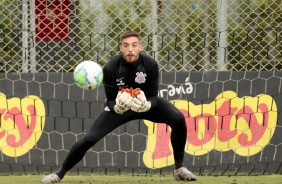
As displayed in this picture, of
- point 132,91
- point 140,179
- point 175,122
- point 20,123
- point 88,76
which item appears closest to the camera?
point 88,76

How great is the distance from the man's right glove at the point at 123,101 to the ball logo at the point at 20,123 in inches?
91.1

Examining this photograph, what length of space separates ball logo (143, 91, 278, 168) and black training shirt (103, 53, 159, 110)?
1.96m

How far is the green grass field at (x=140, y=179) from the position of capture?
9320mm

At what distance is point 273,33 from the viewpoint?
1104 cm

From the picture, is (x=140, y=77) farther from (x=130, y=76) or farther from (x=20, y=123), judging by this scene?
(x=20, y=123)

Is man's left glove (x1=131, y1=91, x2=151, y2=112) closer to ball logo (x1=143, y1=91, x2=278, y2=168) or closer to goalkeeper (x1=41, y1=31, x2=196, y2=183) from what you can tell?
goalkeeper (x1=41, y1=31, x2=196, y2=183)

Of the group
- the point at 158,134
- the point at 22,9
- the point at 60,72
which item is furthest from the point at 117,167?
the point at 22,9

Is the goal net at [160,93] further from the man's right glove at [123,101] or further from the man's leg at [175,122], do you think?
the man's right glove at [123,101]

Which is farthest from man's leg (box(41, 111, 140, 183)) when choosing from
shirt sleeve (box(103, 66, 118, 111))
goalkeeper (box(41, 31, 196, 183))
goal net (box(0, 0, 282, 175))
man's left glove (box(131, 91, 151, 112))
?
goal net (box(0, 0, 282, 175))

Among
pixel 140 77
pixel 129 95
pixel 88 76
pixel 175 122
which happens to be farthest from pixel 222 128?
pixel 88 76

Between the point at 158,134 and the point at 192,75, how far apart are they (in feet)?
2.76

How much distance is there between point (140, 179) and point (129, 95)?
1311mm

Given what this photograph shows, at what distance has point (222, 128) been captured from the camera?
10914 mm

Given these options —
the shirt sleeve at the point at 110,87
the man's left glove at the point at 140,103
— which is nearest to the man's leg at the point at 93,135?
the shirt sleeve at the point at 110,87
